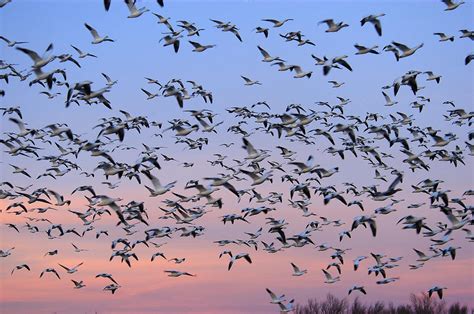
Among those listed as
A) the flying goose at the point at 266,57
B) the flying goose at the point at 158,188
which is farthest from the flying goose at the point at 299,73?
the flying goose at the point at 158,188

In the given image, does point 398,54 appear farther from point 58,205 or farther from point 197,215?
point 58,205

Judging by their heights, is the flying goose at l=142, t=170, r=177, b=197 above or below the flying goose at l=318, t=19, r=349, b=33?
below

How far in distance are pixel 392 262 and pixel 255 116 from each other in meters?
11.0

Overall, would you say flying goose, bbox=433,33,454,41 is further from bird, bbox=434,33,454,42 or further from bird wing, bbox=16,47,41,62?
bird wing, bbox=16,47,41,62

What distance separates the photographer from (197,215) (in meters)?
45.2

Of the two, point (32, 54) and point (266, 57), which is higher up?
point (266, 57)

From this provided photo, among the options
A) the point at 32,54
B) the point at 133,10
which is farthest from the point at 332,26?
the point at 32,54

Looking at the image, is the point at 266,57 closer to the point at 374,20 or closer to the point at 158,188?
the point at 374,20

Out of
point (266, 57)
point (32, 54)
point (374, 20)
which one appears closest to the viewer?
point (32, 54)

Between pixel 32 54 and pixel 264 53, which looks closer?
pixel 32 54

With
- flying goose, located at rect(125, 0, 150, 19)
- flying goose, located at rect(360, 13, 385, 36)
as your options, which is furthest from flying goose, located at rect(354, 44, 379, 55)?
flying goose, located at rect(125, 0, 150, 19)

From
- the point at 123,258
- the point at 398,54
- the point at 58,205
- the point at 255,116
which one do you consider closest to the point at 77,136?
the point at 58,205

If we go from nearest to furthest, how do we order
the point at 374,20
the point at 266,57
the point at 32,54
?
the point at 32,54 → the point at 374,20 → the point at 266,57

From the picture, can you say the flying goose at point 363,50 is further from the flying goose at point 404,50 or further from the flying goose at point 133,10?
the flying goose at point 133,10
